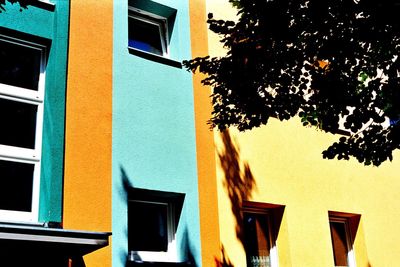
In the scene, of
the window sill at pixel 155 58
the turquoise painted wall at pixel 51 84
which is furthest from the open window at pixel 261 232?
the turquoise painted wall at pixel 51 84

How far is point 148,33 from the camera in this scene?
8.56 metres

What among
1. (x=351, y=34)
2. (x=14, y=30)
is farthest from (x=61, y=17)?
(x=351, y=34)

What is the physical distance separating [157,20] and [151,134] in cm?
230

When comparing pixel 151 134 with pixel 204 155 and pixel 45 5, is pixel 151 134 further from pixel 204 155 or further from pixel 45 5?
pixel 45 5

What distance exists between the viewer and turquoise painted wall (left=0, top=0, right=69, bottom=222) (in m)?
6.21

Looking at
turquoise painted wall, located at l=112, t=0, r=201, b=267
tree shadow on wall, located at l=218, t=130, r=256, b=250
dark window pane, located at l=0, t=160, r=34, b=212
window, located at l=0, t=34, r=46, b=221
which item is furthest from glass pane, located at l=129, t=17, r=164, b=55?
dark window pane, located at l=0, t=160, r=34, b=212

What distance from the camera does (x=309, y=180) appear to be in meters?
8.84

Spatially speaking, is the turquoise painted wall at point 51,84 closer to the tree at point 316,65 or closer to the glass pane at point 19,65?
the glass pane at point 19,65

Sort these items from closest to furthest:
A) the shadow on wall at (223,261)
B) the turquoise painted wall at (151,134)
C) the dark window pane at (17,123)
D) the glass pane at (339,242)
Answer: the dark window pane at (17,123) → the turquoise painted wall at (151,134) → the shadow on wall at (223,261) → the glass pane at (339,242)

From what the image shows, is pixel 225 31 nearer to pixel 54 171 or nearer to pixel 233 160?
pixel 233 160

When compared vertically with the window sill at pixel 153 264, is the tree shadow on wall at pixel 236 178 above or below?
above

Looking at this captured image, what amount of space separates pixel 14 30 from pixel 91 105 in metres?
1.34

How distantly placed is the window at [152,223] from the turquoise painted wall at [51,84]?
112 cm

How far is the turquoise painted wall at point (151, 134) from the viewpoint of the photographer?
6.89 m
